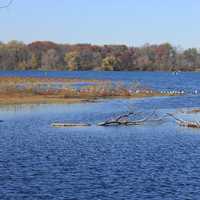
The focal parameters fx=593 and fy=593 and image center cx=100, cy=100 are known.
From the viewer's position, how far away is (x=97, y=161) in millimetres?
28328

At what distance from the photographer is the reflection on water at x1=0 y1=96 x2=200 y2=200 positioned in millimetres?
22188

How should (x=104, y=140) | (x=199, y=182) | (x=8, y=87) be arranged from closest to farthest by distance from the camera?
(x=199, y=182) → (x=104, y=140) → (x=8, y=87)

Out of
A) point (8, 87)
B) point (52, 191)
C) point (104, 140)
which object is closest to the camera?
point (52, 191)

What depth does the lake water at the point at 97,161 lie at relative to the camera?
72.6ft

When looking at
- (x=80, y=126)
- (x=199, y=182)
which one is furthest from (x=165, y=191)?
(x=80, y=126)

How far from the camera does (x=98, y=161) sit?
28328 millimetres

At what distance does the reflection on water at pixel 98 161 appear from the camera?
22.2 m

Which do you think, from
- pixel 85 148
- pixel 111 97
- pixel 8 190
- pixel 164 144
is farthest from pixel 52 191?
pixel 111 97

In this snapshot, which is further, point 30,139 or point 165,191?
point 30,139

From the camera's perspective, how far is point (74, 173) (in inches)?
999

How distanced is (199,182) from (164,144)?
10405 millimetres

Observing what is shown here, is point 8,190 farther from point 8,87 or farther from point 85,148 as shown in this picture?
point 8,87

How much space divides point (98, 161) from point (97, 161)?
5 cm

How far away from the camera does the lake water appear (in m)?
22.1
